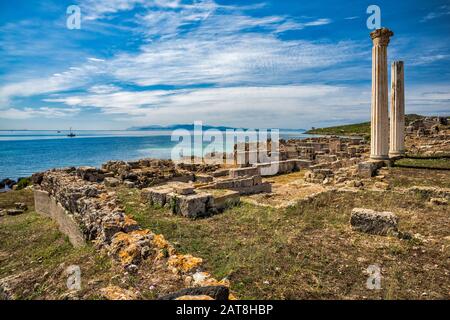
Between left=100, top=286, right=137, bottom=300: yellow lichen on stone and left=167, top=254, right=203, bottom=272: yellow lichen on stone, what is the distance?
37.7 inches

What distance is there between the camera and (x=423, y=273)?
4.91 metres

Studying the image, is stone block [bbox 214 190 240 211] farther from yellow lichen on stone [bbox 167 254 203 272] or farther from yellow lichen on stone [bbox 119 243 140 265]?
yellow lichen on stone [bbox 167 254 203 272]

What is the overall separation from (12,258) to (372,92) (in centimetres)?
1690

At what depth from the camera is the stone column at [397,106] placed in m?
18.0

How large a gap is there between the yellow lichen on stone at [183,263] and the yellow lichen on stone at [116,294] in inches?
37.7

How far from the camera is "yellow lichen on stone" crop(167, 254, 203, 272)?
180 inches

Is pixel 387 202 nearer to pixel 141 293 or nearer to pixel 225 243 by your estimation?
pixel 225 243

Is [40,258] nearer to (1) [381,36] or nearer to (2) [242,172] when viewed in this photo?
(2) [242,172]

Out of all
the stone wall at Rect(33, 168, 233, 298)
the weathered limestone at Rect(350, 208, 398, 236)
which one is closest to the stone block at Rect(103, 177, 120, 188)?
the stone wall at Rect(33, 168, 233, 298)

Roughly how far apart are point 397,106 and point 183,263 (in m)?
18.0

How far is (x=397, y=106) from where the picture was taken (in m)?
18.2

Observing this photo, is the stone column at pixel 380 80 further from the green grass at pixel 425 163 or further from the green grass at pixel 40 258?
the green grass at pixel 40 258

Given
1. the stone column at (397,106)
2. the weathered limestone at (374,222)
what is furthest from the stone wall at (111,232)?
the stone column at (397,106)
